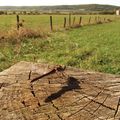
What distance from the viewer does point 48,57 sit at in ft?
32.6

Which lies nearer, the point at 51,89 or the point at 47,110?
the point at 47,110

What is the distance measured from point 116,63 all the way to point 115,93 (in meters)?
6.06

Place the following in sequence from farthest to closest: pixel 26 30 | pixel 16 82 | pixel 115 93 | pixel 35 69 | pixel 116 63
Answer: pixel 26 30
pixel 116 63
pixel 35 69
pixel 16 82
pixel 115 93

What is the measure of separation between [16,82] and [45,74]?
1.11 ft

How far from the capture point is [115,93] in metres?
2.93

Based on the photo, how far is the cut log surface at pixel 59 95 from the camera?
254cm

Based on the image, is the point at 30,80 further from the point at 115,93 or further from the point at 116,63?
the point at 116,63

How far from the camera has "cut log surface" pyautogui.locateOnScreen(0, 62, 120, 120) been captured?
100 inches

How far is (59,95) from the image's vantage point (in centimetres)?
288

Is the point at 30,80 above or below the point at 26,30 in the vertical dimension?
above

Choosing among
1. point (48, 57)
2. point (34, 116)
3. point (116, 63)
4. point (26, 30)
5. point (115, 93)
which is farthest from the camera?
point (26, 30)

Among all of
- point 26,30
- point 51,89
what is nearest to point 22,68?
point 51,89

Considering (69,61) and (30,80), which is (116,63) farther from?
(30,80)

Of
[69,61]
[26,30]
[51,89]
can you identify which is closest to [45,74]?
[51,89]
